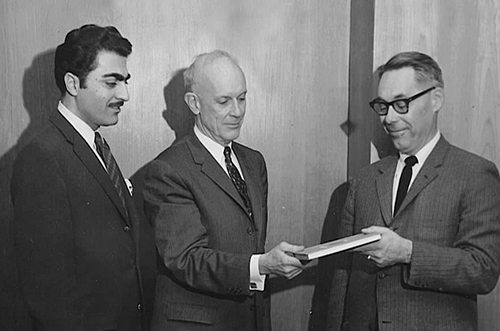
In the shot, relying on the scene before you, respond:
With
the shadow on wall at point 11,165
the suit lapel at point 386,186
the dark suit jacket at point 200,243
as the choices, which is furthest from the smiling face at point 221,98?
the shadow on wall at point 11,165

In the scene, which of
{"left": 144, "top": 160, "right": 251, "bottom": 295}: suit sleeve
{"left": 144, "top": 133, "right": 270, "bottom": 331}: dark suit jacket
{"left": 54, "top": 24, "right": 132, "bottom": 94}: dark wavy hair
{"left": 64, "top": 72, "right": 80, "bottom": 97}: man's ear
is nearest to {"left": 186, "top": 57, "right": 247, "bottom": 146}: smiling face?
{"left": 144, "top": 133, "right": 270, "bottom": 331}: dark suit jacket

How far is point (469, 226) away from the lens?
2.50 metres

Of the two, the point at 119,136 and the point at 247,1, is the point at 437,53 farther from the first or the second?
the point at 119,136

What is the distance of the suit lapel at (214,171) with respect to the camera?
2.73m

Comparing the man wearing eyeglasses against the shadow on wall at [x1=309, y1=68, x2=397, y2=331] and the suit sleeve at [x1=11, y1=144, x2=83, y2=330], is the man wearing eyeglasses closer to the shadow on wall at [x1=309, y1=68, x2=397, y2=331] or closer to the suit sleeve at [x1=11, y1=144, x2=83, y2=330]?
the shadow on wall at [x1=309, y1=68, x2=397, y2=331]

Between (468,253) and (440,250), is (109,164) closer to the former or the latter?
(440,250)

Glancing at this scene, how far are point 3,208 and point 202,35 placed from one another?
1275mm

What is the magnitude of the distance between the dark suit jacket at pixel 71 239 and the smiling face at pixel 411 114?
1.10m

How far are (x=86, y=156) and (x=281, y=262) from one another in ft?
2.69

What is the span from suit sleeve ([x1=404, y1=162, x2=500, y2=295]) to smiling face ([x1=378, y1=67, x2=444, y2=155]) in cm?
27

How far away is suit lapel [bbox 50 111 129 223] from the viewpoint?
250cm

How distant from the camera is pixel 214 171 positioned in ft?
9.00

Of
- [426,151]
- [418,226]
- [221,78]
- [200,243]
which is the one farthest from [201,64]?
[418,226]

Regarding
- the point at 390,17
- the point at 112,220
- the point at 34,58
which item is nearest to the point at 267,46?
the point at 390,17
